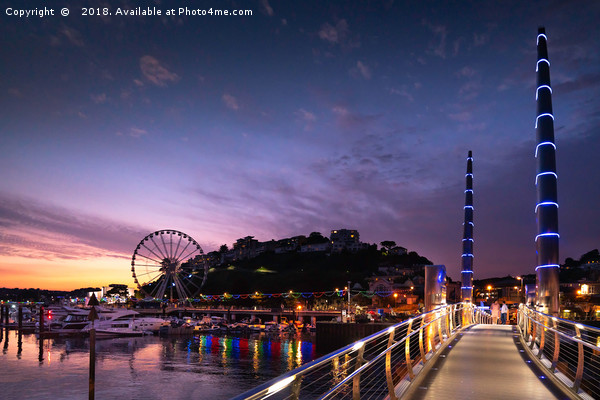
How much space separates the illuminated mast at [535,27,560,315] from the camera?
23625 mm

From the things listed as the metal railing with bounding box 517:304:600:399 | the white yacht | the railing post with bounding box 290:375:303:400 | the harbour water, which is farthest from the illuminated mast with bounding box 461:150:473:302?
the white yacht

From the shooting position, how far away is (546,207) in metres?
24.6

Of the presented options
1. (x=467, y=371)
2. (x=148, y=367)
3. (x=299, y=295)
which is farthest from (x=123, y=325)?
(x=467, y=371)

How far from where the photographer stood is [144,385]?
113 feet

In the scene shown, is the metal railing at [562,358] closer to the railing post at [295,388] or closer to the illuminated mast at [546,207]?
the railing post at [295,388]

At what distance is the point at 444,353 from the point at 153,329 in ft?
251

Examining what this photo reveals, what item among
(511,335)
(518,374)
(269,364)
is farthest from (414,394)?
(269,364)

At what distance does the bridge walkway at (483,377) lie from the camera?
773cm

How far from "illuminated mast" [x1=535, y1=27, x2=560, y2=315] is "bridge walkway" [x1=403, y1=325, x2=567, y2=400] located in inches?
437

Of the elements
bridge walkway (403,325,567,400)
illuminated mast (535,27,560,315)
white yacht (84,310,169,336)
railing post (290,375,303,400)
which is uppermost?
illuminated mast (535,27,560,315)

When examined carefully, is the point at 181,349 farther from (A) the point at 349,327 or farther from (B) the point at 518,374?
(B) the point at 518,374

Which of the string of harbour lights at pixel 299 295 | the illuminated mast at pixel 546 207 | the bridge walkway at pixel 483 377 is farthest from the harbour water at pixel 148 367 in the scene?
the string of harbour lights at pixel 299 295

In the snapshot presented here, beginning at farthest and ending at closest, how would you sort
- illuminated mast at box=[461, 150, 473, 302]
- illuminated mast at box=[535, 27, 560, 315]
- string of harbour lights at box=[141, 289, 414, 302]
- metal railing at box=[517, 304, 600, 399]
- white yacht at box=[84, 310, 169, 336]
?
string of harbour lights at box=[141, 289, 414, 302], white yacht at box=[84, 310, 169, 336], illuminated mast at box=[461, 150, 473, 302], illuminated mast at box=[535, 27, 560, 315], metal railing at box=[517, 304, 600, 399]

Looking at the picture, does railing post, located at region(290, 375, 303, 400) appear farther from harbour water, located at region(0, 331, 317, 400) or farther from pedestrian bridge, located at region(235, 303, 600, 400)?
harbour water, located at region(0, 331, 317, 400)
